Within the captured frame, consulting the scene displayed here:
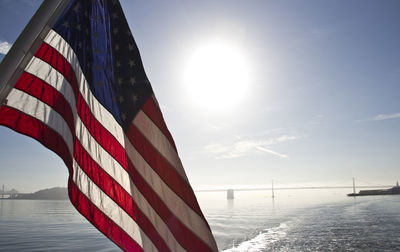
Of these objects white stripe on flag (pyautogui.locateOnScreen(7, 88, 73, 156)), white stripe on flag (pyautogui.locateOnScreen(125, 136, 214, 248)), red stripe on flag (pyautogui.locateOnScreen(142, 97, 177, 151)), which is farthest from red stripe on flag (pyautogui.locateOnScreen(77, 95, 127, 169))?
red stripe on flag (pyautogui.locateOnScreen(142, 97, 177, 151))

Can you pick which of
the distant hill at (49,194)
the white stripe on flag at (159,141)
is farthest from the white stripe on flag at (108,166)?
the distant hill at (49,194)

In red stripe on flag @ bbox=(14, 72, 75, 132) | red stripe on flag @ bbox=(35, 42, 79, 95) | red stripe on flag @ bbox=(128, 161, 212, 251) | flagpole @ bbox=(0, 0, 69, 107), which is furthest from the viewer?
red stripe on flag @ bbox=(128, 161, 212, 251)

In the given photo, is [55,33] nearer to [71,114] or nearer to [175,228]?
[71,114]

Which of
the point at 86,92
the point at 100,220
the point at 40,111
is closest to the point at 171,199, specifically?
the point at 100,220

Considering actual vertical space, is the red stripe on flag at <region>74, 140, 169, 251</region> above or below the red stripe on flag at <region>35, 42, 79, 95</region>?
below

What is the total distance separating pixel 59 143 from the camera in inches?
106

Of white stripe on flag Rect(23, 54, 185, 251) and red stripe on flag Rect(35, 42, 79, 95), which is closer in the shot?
red stripe on flag Rect(35, 42, 79, 95)

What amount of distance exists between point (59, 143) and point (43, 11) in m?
1.36

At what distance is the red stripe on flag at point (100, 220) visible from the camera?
2689 mm

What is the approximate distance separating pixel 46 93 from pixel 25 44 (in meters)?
0.94

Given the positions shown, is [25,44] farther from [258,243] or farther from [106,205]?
[258,243]

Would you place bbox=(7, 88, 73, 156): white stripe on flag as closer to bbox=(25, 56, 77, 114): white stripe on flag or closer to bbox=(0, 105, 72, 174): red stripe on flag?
bbox=(0, 105, 72, 174): red stripe on flag

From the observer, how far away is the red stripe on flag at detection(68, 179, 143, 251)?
2.69 m

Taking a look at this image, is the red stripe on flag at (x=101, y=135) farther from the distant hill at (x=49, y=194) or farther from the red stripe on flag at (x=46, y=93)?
the distant hill at (x=49, y=194)
